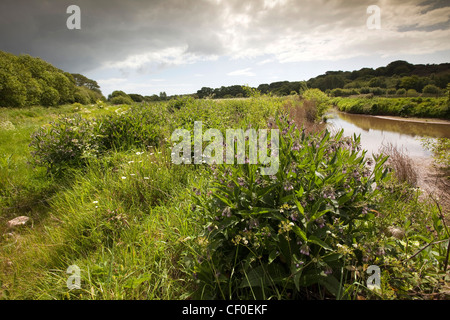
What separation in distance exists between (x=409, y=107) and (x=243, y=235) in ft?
69.4

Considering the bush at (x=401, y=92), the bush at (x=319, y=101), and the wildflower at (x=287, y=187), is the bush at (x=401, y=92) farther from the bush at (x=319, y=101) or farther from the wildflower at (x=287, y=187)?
the wildflower at (x=287, y=187)

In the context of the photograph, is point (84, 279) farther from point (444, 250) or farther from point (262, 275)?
point (444, 250)

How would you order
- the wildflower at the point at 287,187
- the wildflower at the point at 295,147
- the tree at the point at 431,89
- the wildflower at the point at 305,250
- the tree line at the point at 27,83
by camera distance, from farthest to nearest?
the tree at the point at 431,89 < the tree line at the point at 27,83 < the wildflower at the point at 295,147 < the wildflower at the point at 287,187 < the wildflower at the point at 305,250

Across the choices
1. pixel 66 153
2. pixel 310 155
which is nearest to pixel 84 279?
pixel 310 155

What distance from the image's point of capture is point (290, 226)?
1239mm

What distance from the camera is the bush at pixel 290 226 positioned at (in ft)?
4.21

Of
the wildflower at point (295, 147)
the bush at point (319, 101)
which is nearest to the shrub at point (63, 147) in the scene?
the wildflower at point (295, 147)

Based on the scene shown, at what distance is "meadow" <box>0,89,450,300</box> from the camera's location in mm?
1292

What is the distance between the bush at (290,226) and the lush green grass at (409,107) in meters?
17.9

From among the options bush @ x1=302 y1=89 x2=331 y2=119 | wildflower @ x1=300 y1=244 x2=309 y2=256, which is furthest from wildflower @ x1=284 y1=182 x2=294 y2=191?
bush @ x1=302 y1=89 x2=331 y2=119

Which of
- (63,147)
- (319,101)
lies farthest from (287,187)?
(319,101)

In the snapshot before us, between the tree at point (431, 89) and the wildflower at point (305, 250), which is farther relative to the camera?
the tree at point (431, 89)

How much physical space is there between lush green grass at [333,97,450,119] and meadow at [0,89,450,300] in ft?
54.7

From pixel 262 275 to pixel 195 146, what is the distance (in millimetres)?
2677
